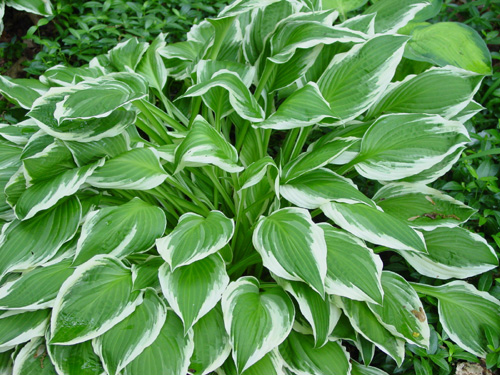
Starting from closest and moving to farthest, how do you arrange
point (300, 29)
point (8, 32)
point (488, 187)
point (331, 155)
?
point (331, 155) → point (300, 29) → point (488, 187) → point (8, 32)

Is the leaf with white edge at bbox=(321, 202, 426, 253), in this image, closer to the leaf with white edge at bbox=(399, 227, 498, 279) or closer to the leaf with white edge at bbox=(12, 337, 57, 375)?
the leaf with white edge at bbox=(399, 227, 498, 279)

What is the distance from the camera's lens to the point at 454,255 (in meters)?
1.38

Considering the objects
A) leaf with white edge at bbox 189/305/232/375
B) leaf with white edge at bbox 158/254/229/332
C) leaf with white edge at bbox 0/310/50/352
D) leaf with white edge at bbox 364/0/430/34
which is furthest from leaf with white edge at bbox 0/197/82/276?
leaf with white edge at bbox 364/0/430/34

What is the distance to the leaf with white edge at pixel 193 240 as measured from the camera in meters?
1.14

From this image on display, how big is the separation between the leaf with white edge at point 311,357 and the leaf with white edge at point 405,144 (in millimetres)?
535

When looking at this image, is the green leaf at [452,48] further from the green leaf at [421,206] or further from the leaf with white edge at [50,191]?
the leaf with white edge at [50,191]

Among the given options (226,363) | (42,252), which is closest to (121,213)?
(42,252)

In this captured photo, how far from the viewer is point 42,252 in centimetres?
132

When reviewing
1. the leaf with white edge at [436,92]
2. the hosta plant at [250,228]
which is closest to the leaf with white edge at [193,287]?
the hosta plant at [250,228]

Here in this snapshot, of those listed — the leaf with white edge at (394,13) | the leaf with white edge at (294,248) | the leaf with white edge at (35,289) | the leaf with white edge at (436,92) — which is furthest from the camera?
the leaf with white edge at (394,13)

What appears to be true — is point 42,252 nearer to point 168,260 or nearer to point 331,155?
point 168,260

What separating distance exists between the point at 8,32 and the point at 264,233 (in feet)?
7.85

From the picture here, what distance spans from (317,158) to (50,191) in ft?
2.54

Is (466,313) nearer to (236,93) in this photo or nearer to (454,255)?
(454,255)
